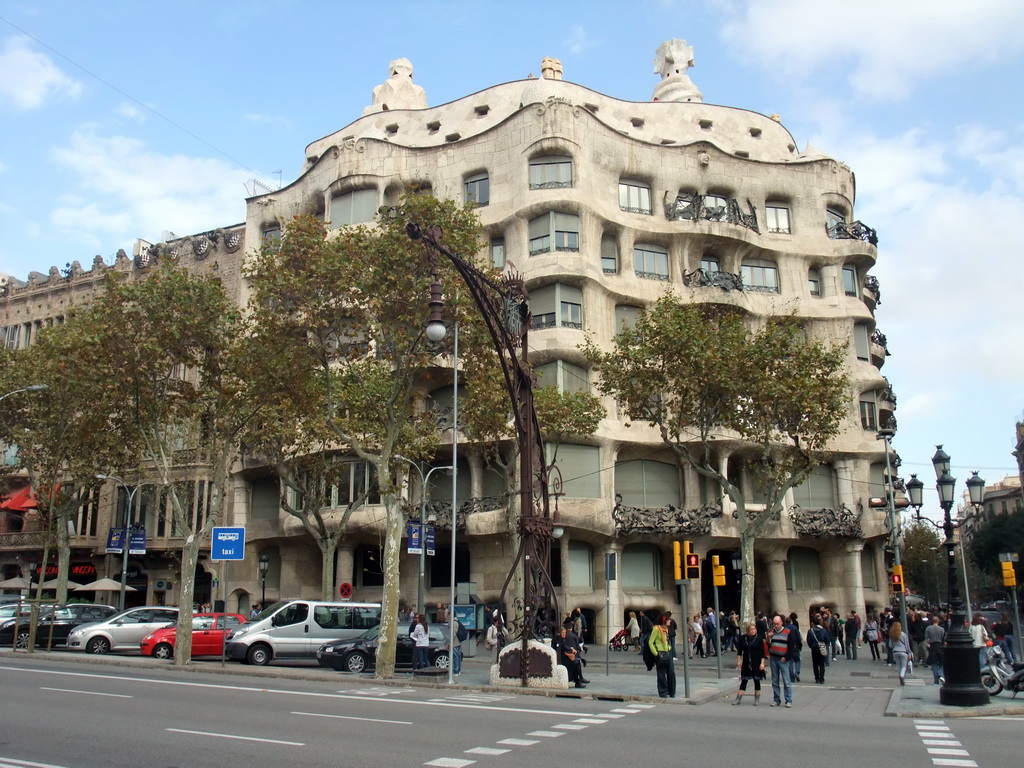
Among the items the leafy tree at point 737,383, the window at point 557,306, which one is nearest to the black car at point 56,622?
the leafy tree at point 737,383

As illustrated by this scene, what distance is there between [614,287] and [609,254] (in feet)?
6.95

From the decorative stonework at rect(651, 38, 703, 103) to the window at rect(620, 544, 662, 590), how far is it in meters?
26.3

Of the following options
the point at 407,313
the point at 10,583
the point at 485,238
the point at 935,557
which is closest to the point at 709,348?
the point at 407,313

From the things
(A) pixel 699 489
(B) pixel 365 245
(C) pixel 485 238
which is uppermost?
(C) pixel 485 238

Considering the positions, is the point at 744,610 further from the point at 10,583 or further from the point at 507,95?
the point at 10,583

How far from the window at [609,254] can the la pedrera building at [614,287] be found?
0.32 ft

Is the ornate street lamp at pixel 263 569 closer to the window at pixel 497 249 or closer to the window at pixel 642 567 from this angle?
the window at pixel 642 567

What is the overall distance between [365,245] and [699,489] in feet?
72.2

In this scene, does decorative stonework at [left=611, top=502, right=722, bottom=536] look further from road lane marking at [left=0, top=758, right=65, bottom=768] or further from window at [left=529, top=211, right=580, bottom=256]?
road lane marking at [left=0, top=758, right=65, bottom=768]

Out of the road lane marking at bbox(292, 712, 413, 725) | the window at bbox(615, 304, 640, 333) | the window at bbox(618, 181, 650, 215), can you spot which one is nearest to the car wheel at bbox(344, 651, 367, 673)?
the road lane marking at bbox(292, 712, 413, 725)

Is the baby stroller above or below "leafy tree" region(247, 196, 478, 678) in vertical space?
below

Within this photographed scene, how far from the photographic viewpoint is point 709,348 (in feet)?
95.0

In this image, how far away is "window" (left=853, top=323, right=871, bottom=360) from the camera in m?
A: 42.2

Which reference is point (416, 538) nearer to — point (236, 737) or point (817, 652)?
point (817, 652)
